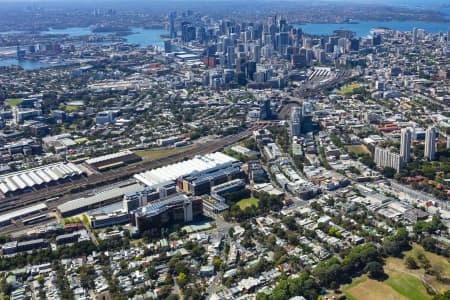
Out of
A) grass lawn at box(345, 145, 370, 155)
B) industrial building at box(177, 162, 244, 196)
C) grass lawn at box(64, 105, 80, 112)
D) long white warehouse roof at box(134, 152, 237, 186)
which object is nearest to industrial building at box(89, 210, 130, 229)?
long white warehouse roof at box(134, 152, 237, 186)

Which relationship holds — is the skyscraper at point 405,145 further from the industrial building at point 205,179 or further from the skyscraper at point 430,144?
the industrial building at point 205,179

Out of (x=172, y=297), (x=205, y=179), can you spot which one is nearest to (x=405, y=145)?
(x=205, y=179)

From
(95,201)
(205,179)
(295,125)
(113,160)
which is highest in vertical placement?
(295,125)

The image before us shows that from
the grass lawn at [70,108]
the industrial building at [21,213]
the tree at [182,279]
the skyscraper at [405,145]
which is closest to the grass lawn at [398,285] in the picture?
the tree at [182,279]

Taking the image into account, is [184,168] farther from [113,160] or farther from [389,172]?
[389,172]

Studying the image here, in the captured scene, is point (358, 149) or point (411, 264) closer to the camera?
point (411, 264)
